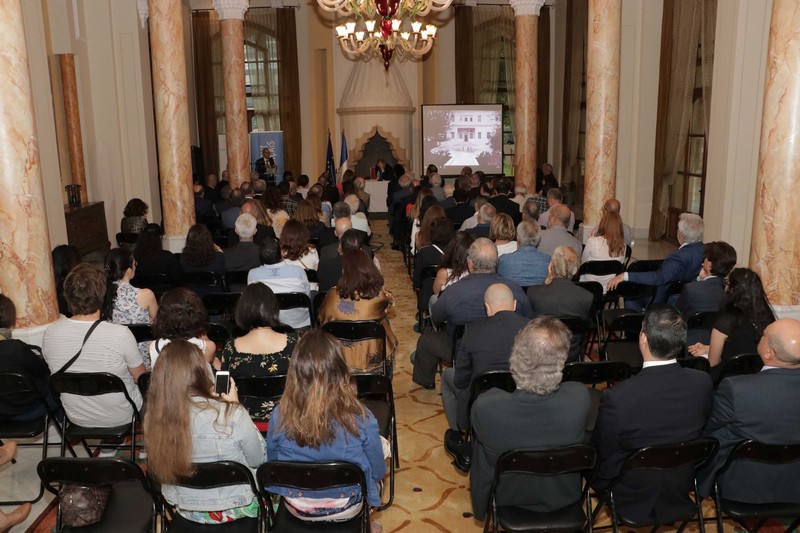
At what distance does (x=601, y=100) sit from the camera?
914 cm

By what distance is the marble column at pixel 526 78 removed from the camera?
43.8ft

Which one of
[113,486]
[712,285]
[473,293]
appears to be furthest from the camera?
[712,285]

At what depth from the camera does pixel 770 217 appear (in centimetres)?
584

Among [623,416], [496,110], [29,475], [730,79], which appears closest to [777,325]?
[623,416]

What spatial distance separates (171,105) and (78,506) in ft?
A: 22.3

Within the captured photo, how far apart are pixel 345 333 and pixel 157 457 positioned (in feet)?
6.87

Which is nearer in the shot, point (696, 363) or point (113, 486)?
point (113, 486)

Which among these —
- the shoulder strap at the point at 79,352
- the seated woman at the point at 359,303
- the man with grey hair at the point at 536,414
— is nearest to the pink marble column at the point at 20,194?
the shoulder strap at the point at 79,352

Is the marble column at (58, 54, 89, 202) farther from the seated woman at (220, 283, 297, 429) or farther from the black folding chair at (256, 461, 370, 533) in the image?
the black folding chair at (256, 461, 370, 533)

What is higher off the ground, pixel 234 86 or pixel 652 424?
pixel 234 86

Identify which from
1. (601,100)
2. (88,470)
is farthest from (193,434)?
(601,100)

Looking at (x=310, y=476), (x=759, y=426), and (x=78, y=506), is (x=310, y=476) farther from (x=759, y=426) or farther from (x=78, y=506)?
(x=759, y=426)

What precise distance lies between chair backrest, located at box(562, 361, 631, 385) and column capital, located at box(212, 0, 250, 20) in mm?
10953

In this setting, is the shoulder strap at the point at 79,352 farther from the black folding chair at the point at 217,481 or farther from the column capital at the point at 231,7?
the column capital at the point at 231,7
